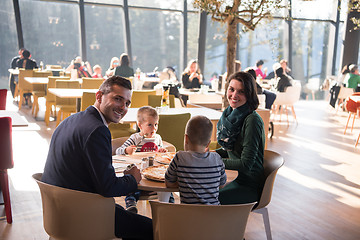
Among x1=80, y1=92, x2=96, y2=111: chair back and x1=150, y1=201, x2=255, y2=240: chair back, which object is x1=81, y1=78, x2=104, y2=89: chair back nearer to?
x1=80, y1=92, x2=96, y2=111: chair back

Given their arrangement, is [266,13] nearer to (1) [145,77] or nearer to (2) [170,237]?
(2) [170,237]

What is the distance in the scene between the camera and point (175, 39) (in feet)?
46.1

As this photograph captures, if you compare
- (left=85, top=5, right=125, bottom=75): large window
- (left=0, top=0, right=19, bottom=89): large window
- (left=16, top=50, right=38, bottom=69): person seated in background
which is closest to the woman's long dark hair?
(left=16, top=50, right=38, bottom=69): person seated in background

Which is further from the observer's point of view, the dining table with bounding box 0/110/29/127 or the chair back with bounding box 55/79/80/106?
the chair back with bounding box 55/79/80/106

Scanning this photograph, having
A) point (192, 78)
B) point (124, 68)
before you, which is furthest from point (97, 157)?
point (124, 68)

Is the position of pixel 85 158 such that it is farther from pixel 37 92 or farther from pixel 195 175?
pixel 37 92

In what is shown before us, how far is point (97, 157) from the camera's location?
2111 mm

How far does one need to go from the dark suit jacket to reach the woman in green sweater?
95 cm

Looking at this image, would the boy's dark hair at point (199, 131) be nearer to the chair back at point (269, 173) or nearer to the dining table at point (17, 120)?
the chair back at point (269, 173)

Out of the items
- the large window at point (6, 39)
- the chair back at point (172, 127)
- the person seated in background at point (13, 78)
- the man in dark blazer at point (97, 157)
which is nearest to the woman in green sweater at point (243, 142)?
the man in dark blazer at point (97, 157)

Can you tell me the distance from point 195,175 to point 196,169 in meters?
0.03

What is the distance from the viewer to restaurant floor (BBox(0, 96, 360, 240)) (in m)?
3.71

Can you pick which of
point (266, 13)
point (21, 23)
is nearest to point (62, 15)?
point (21, 23)

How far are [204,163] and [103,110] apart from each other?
0.63 metres
